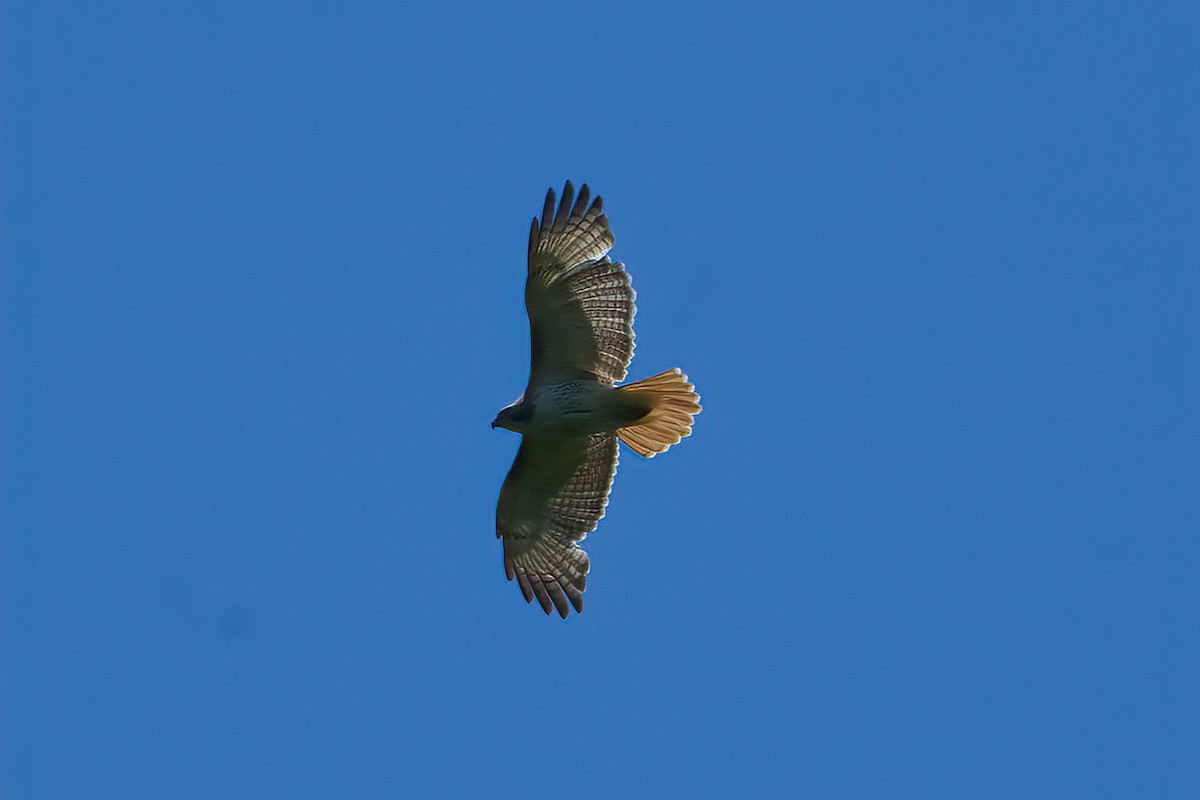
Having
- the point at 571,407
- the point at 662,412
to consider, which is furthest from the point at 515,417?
the point at 662,412

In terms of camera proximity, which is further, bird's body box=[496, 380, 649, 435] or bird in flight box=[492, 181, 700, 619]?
bird's body box=[496, 380, 649, 435]

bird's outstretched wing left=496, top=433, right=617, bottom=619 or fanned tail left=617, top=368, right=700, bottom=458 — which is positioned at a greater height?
fanned tail left=617, top=368, right=700, bottom=458

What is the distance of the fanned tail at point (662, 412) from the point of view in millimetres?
13250

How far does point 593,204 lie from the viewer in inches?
515

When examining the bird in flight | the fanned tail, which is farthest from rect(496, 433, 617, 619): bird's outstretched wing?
the fanned tail

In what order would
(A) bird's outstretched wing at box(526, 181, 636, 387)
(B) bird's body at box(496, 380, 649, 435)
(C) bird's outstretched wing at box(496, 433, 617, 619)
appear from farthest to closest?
(C) bird's outstretched wing at box(496, 433, 617, 619)
(B) bird's body at box(496, 380, 649, 435)
(A) bird's outstretched wing at box(526, 181, 636, 387)

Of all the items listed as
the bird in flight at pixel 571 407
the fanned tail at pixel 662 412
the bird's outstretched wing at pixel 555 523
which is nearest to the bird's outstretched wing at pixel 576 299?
the bird in flight at pixel 571 407

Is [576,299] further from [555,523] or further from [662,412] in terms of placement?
[555,523]

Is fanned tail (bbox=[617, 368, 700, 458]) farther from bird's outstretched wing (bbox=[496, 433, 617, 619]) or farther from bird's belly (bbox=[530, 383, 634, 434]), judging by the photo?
bird's outstretched wing (bbox=[496, 433, 617, 619])

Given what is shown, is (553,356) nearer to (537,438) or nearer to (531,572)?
(537,438)

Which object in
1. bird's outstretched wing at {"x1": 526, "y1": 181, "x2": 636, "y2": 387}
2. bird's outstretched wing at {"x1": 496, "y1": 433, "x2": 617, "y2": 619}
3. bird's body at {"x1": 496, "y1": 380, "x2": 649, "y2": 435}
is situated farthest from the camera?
bird's outstretched wing at {"x1": 496, "y1": 433, "x2": 617, "y2": 619}

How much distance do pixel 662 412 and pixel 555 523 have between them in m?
1.59

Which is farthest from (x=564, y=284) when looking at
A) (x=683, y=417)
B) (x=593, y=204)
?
(x=683, y=417)

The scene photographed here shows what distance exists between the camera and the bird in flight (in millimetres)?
13117
